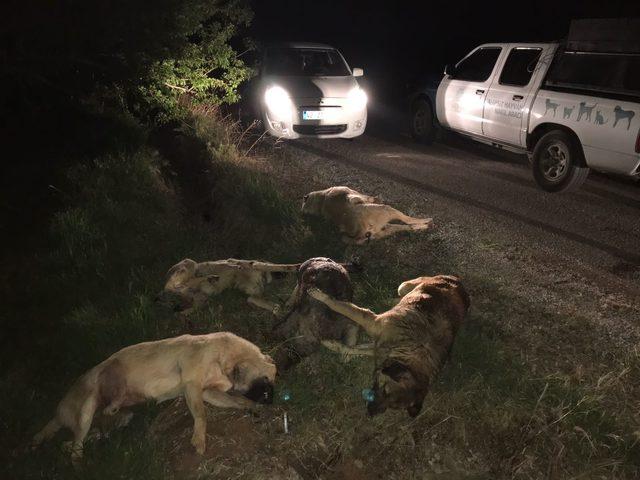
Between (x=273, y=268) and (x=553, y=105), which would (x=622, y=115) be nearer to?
(x=553, y=105)

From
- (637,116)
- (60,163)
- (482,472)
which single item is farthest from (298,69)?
(482,472)

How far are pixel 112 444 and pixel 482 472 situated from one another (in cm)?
209

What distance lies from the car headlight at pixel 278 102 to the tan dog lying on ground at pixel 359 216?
2.86 meters

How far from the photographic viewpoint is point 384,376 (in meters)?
2.96

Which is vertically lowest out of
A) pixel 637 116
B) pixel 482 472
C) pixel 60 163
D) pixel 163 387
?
pixel 482 472

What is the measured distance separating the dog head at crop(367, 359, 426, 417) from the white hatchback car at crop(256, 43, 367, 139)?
5.73 meters

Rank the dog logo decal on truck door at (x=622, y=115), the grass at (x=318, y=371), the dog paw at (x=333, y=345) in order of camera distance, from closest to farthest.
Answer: the grass at (x=318, y=371) → the dog paw at (x=333, y=345) → the dog logo decal on truck door at (x=622, y=115)

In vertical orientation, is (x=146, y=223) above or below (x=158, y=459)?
above

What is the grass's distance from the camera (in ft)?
9.46

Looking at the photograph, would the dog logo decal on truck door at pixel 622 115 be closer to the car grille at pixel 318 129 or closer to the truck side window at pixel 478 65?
the truck side window at pixel 478 65

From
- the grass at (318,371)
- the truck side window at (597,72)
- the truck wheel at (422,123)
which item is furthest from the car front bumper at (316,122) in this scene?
the truck side window at (597,72)

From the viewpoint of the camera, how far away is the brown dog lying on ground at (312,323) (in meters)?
3.50

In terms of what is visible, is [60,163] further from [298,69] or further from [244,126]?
[298,69]

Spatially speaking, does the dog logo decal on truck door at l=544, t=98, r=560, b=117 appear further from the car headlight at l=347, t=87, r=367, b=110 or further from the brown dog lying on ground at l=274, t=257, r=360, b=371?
the brown dog lying on ground at l=274, t=257, r=360, b=371
